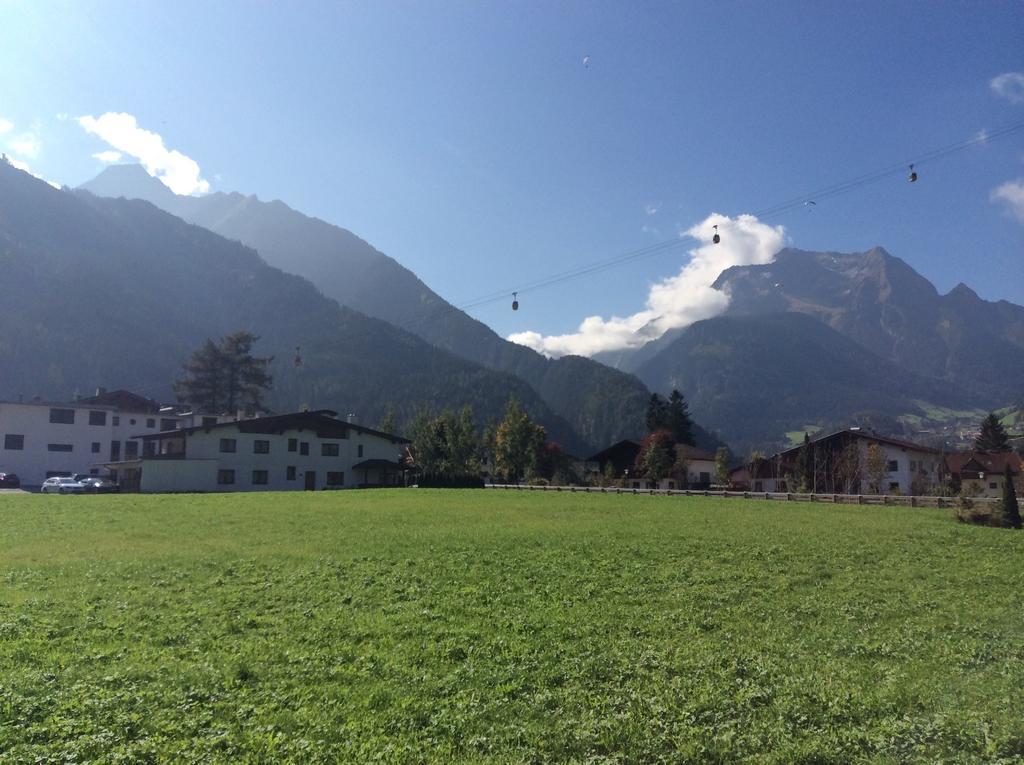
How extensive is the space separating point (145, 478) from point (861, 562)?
6274 cm

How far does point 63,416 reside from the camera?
259 ft

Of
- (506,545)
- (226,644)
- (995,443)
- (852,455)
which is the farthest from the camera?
(995,443)

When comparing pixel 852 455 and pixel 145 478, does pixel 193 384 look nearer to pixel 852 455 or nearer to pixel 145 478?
pixel 145 478

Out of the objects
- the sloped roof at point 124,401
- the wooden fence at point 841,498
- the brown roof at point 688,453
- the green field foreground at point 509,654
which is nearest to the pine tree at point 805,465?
the brown roof at point 688,453

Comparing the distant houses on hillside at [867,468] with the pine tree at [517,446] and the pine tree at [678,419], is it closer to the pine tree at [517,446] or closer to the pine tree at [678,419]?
the pine tree at [678,419]

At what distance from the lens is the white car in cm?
5628

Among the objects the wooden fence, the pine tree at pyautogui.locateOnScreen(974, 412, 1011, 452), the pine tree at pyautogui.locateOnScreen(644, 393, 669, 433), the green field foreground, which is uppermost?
the pine tree at pyautogui.locateOnScreen(644, 393, 669, 433)

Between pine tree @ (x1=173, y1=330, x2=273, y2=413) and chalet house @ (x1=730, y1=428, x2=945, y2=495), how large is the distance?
81745mm

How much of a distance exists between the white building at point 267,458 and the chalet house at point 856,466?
49538 mm


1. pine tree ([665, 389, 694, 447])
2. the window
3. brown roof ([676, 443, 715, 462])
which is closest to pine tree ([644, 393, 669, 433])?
pine tree ([665, 389, 694, 447])

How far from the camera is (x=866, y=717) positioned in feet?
25.0

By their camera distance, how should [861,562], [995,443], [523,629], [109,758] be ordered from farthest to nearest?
[995,443] → [861,562] → [523,629] → [109,758]

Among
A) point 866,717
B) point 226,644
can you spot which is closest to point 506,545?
point 226,644

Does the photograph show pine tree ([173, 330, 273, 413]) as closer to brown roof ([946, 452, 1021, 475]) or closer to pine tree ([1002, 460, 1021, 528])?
pine tree ([1002, 460, 1021, 528])
